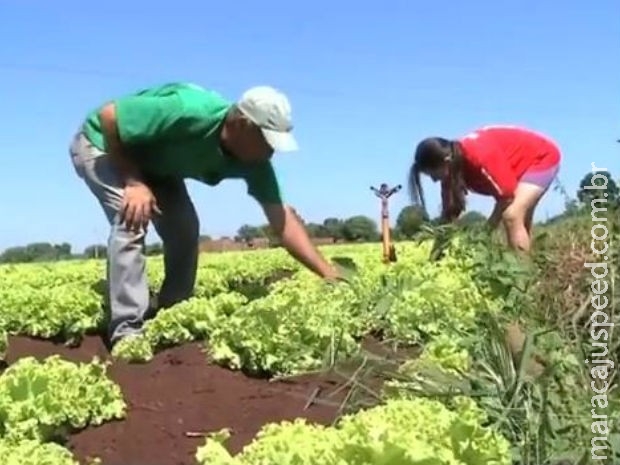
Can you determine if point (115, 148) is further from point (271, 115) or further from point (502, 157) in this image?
point (502, 157)

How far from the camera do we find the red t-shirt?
824cm

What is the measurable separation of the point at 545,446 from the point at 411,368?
82 cm

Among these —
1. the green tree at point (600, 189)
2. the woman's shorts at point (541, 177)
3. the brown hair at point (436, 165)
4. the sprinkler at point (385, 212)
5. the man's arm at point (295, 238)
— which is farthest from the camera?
the sprinkler at point (385, 212)

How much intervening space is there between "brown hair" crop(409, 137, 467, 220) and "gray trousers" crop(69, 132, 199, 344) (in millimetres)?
1463

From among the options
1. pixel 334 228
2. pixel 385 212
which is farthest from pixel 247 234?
pixel 385 212

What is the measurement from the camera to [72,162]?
281 inches

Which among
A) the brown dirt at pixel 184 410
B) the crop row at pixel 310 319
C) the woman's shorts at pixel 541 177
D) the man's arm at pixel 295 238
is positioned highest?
the woman's shorts at pixel 541 177

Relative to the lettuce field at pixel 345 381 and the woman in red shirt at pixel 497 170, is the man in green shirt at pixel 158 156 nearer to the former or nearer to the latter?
the lettuce field at pixel 345 381

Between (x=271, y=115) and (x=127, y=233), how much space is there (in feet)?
3.77

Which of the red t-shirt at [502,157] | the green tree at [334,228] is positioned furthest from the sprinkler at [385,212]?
the green tree at [334,228]

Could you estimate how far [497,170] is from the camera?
827 cm

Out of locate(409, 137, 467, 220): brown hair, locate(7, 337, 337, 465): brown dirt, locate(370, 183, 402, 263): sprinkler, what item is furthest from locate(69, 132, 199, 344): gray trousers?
locate(370, 183, 402, 263): sprinkler

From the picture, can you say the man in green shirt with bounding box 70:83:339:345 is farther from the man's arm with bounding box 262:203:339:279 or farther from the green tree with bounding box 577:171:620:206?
the green tree with bounding box 577:171:620:206

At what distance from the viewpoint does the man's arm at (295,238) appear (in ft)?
23.4
